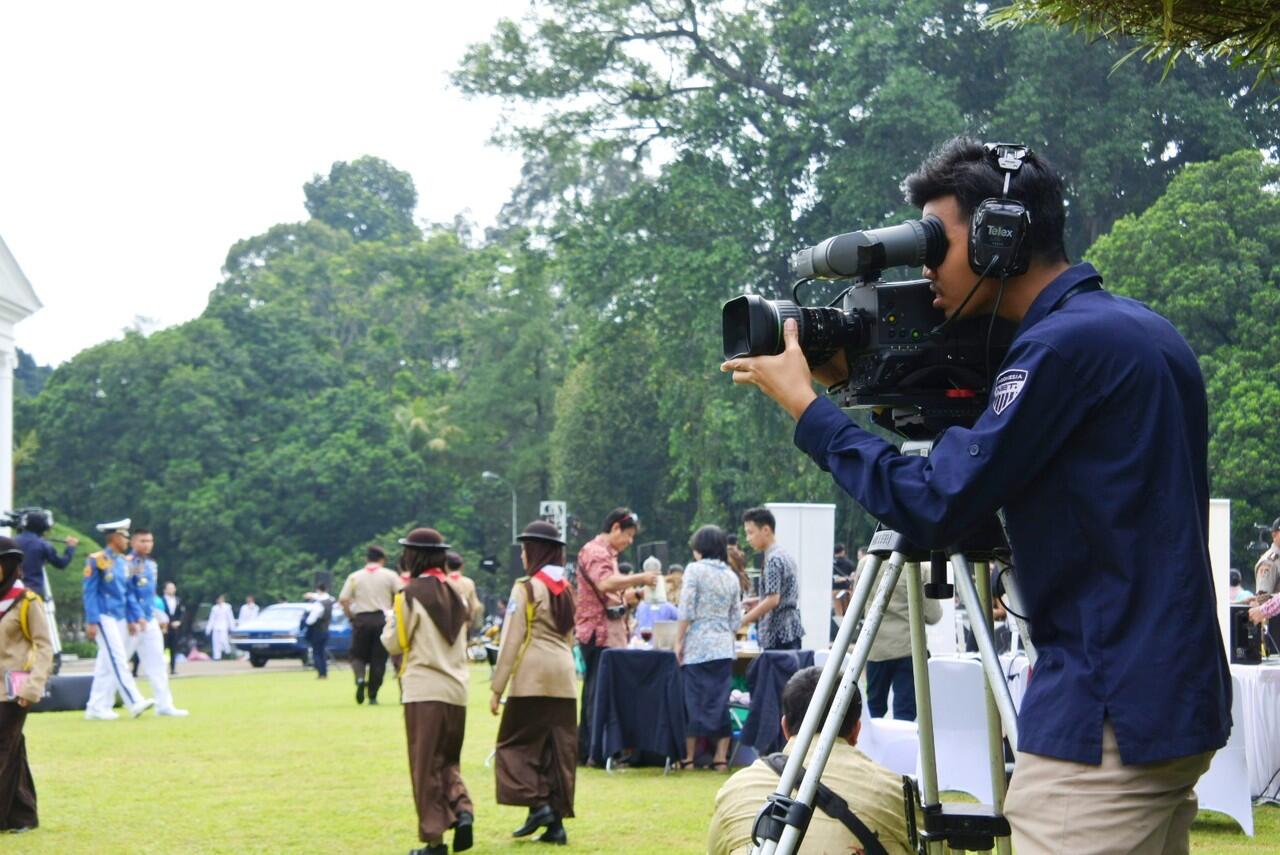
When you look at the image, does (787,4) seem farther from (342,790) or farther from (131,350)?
(131,350)

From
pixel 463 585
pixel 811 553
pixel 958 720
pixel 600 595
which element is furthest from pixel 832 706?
pixel 811 553

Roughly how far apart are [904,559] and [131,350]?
6774 centimetres

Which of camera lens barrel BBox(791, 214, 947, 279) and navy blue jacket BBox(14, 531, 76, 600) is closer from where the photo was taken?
camera lens barrel BBox(791, 214, 947, 279)

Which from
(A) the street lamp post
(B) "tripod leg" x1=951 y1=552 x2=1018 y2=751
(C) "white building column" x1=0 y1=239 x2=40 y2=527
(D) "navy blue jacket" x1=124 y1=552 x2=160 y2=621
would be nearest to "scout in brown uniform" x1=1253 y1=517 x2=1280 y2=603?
(B) "tripod leg" x1=951 y1=552 x2=1018 y2=751

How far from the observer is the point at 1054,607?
2740mm

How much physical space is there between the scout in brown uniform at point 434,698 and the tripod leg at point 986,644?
642cm

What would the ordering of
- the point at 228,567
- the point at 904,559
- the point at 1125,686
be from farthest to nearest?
the point at 228,567
the point at 904,559
the point at 1125,686

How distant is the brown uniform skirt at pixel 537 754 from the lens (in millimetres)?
10039

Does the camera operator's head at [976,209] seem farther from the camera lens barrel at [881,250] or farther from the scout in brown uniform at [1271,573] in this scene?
the scout in brown uniform at [1271,573]

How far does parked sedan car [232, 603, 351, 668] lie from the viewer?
135 ft

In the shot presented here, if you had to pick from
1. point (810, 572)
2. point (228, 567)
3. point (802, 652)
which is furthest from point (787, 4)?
point (228, 567)

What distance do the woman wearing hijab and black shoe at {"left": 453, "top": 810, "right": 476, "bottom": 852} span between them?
4.27m

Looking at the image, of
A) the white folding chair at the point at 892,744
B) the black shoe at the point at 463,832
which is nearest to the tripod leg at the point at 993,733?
the white folding chair at the point at 892,744

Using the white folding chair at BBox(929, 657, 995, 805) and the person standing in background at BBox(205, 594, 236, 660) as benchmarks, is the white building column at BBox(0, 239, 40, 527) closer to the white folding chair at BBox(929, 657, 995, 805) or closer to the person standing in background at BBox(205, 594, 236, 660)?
the person standing in background at BBox(205, 594, 236, 660)
